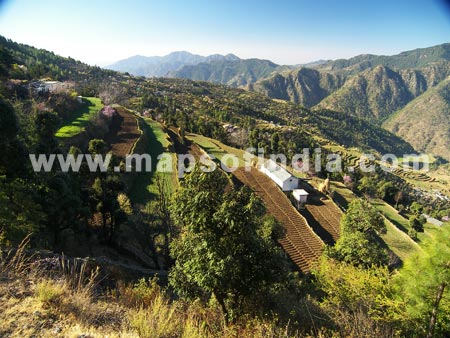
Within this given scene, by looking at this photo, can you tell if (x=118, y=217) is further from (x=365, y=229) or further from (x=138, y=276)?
(x=365, y=229)

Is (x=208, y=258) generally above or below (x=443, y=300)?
Result: above

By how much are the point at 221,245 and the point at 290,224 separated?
23.1 meters

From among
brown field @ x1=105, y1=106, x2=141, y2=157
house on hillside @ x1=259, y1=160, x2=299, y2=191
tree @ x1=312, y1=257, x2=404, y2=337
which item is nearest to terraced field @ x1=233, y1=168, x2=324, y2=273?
house on hillside @ x1=259, y1=160, x2=299, y2=191

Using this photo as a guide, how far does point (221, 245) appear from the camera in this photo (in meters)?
7.94

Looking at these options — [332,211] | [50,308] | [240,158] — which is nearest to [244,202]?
[50,308]

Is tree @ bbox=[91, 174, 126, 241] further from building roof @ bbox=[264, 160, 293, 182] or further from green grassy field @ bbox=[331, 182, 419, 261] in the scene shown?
green grassy field @ bbox=[331, 182, 419, 261]

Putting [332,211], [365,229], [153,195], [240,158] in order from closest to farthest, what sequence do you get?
[365,229], [153,195], [332,211], [240,158]

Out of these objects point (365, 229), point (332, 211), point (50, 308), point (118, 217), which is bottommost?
point (332, 211)

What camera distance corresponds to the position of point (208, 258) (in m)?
7.81

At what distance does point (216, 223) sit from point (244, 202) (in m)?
1.04

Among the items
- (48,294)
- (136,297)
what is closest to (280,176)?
(136,297)

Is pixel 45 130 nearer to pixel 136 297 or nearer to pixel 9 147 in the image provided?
pixel 9 147

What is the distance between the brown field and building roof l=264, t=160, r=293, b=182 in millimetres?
18956

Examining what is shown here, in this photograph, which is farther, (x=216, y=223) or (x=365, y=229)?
(x=365, y=229)
